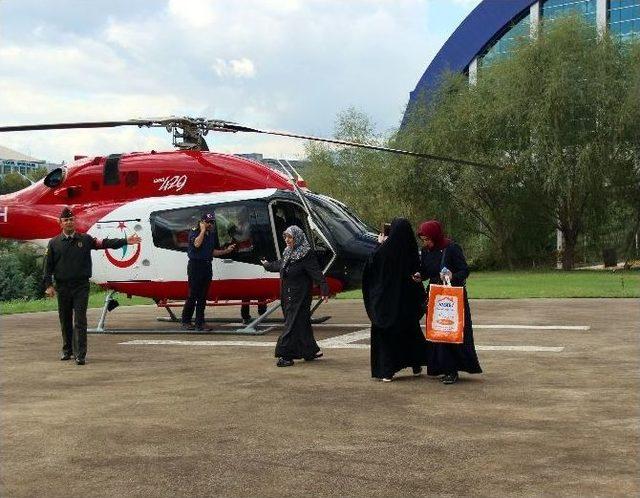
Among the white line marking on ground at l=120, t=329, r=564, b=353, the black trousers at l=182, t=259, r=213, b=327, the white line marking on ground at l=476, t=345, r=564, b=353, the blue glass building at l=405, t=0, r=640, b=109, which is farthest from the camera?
the blue glass building at l=405, t=0, r=640, b=109

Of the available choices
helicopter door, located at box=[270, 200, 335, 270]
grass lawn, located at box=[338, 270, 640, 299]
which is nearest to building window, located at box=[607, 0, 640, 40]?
grass lawn, located at box=[338, 270, 640, 299]

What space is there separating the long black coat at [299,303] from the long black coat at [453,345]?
6.07ft

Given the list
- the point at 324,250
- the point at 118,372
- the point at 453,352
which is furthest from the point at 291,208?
the point at 453,352

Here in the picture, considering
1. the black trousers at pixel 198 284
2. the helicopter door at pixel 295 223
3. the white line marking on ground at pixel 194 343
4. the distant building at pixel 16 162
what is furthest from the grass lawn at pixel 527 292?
the distant building at pixel 16 162

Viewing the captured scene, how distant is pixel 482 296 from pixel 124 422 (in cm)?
1556

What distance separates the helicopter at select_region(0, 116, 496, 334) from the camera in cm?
1371

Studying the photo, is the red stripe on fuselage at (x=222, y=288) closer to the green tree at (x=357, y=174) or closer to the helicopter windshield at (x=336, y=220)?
the helicopter windshield at (x=336, y=220)

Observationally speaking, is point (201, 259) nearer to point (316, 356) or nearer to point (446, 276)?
point (316, 356)

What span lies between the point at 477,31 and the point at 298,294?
61800mm

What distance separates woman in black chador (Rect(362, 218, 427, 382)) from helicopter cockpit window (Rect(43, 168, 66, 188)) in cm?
762

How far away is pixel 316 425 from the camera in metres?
6.99

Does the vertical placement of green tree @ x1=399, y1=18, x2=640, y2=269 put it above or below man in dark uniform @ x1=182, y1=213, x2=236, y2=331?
above

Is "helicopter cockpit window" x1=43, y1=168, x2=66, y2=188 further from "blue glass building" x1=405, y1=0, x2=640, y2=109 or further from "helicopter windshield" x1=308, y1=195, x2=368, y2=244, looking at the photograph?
"blue glass building" x1=405, y1=0, x2=640, y2=109

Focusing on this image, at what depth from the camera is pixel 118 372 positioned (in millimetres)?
10086
